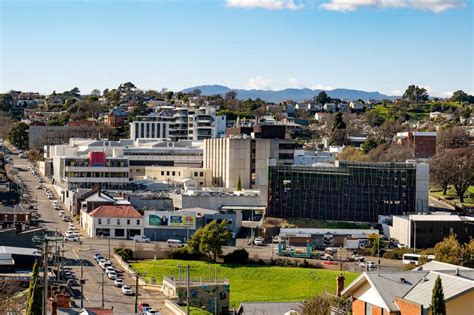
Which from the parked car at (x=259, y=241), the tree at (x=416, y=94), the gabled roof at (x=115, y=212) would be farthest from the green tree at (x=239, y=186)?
the tree at (x=416, y=94)

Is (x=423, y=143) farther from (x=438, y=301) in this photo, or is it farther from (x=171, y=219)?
(x=438, y=301)

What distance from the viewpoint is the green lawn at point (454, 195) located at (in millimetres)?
76750

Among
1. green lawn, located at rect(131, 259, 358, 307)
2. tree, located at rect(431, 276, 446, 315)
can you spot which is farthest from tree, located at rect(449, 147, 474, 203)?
tree, located at rect(431, 276, 446, 315)

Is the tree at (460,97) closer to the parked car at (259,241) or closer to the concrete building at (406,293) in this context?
the parked car at (259,241)

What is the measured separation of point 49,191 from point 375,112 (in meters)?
72.2

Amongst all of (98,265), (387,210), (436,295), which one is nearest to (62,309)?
(436,295)

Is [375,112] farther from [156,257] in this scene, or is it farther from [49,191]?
[156,257]

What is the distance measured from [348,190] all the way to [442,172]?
15.7 metres

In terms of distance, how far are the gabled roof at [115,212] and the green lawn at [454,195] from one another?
26.8 meters

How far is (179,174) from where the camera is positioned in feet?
263

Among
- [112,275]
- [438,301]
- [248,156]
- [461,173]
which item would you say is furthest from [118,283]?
[461,173]

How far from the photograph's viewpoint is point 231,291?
46.2 metres

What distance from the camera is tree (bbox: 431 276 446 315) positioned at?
1811 centimetres

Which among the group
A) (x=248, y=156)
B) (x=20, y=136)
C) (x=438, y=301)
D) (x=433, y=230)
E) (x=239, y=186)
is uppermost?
(x=438, y=301)
